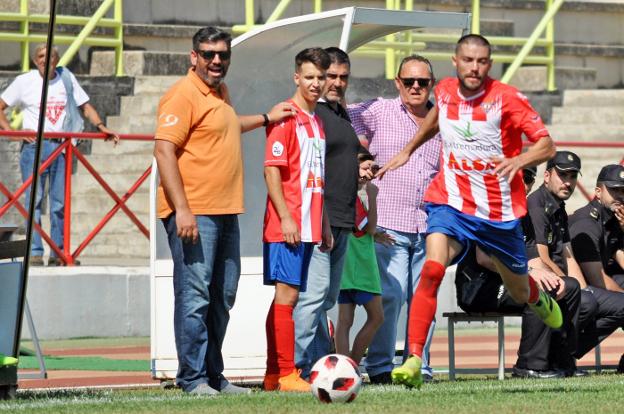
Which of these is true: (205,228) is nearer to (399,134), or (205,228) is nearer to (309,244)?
(309,244)

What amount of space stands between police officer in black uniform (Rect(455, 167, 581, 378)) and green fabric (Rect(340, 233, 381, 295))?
64cm

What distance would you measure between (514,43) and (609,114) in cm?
162

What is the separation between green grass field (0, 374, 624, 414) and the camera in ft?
27.3

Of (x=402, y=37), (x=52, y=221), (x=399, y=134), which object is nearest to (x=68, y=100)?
(x=52, y=221)

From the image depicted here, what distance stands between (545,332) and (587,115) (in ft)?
38.8

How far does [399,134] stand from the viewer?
11.0m

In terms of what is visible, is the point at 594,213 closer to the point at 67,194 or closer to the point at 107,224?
the point at 67,194

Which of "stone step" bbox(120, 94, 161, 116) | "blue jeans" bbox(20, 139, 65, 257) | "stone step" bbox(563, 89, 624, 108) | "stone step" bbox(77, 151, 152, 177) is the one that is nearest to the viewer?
"blue jeans" bbox(20, 139, 65, 257)

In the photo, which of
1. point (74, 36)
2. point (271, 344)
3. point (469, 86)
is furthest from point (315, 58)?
point (74, 36)

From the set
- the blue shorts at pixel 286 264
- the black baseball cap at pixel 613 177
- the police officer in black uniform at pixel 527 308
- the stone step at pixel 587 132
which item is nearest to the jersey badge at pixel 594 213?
the black baseball cap at pixel 613 177

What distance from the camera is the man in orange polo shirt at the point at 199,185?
9305 mm

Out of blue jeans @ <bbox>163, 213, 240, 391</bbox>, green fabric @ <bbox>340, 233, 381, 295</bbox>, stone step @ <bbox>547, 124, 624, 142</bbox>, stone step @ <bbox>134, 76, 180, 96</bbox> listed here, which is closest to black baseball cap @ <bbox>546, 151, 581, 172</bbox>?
green fabric @ <bbox>340, 233, 381, 295</bbox>

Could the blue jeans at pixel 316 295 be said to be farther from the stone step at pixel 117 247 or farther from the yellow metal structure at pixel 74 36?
the yellow metal structure at pixel 74 36

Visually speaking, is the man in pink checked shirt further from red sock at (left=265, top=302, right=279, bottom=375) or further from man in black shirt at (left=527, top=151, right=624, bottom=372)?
red sock at (left=265, top=302, right=279, bottom=375)
